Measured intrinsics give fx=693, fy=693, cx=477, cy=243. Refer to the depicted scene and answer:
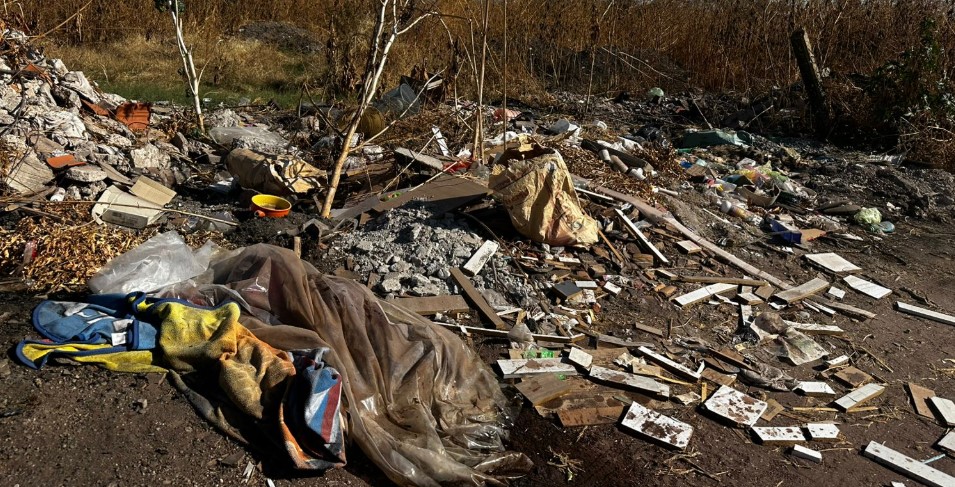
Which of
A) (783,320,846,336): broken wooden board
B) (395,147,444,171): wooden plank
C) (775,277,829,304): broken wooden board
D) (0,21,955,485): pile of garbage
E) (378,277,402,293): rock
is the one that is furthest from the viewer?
(395,147,444,171): wooden plank

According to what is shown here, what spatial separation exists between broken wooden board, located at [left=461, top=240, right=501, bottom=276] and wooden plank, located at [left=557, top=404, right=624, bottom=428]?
151 centimetres

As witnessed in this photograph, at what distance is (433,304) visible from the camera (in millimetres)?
4734

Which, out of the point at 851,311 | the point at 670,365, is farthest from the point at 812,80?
the point at 670,365

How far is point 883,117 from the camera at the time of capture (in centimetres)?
966

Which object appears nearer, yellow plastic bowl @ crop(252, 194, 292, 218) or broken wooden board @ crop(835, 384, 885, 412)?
broken wooden board @ crop(835, 384, 885, 412)

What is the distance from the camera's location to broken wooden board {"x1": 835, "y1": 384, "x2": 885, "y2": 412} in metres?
4.21

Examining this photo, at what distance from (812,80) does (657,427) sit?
8.18 meters

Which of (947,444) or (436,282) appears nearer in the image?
(947,444)

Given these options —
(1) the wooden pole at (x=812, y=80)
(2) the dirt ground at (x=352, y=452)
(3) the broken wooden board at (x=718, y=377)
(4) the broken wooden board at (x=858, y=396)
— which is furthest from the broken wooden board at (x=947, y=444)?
(1) the wooden pole at (x=812, y=80)

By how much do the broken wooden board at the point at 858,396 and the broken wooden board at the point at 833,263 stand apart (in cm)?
186

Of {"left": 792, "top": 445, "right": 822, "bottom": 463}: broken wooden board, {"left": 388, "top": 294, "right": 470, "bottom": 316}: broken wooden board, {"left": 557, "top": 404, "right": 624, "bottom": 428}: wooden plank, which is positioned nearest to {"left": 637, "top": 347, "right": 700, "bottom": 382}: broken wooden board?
{"left": 557, "top": 404, "right": 624, "bottom": 428}: wooden plank

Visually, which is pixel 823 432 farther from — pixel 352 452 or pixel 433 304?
pixel 352 452

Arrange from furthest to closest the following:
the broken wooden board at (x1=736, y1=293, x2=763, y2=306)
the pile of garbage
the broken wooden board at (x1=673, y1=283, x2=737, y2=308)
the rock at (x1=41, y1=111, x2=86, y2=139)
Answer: the rock at (x1=41, y1=111, x2=86, y2=139), the broken wooden board at (x1=736, y1=293, x2=763, y2=306), the broken wooden board at (x1=673, y1=283, x2=737, y2=308), the pile of garbage

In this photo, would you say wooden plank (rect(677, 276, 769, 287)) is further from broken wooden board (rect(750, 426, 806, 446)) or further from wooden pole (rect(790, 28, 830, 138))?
wooden pole (rect(790, 28, 830, 138))
